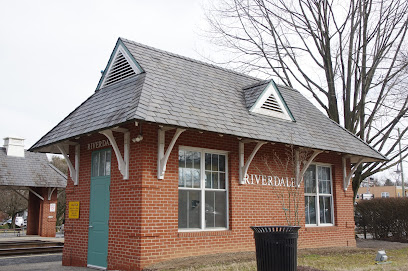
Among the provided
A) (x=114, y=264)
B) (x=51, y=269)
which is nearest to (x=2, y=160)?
(x=51, y=269)

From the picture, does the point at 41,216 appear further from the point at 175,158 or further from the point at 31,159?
the point at 175,158

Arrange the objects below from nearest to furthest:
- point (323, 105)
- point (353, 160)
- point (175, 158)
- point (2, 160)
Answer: point (175, 158) < point (353, 160) < point (323, 105) < point (2, 160)

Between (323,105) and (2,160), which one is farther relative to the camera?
(2,160)

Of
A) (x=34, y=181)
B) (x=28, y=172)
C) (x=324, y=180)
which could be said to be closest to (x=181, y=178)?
(x=324, y=180)

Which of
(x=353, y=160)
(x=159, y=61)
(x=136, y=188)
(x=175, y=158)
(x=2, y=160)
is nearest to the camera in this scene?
(x=136, y=188)

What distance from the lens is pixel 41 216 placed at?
27.0 meters

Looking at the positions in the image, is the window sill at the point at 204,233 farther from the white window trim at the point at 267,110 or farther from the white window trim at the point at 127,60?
the white window trim at the point at 127,60

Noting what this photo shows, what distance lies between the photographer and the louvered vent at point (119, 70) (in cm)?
1130

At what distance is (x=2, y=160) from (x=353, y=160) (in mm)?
21616

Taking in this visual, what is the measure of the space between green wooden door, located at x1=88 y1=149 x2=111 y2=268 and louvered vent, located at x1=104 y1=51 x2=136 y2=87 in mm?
2187

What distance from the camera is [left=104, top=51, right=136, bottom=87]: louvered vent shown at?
11303 mm

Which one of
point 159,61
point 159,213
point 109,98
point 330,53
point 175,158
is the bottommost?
point 159,213

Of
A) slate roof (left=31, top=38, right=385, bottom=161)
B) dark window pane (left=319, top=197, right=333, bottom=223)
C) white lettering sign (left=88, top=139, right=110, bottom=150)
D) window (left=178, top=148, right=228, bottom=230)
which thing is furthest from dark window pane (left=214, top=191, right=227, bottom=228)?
dark window pane (left=319, top=197, right=333, bottom=223)

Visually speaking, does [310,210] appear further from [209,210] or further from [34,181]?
[34,181]
